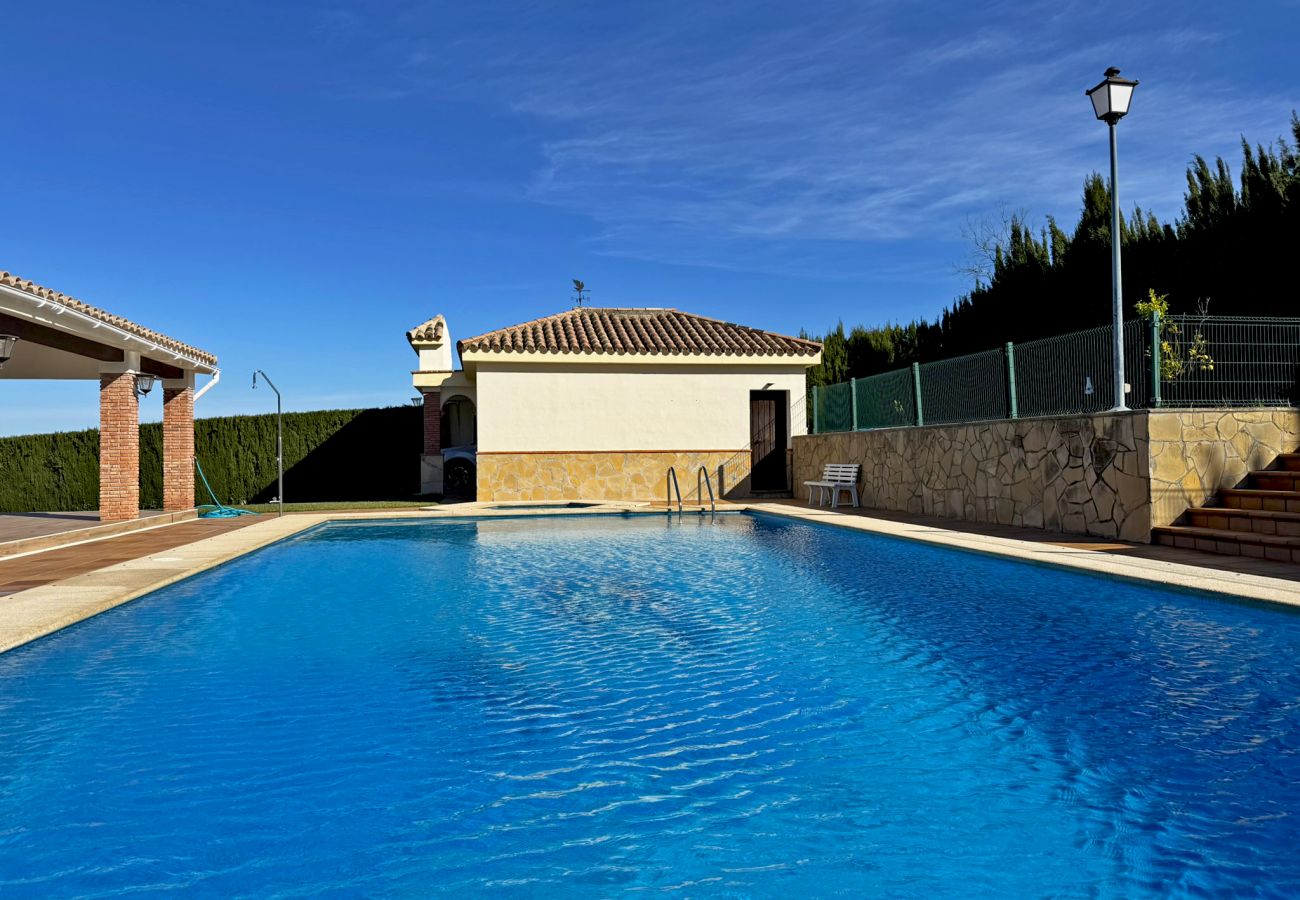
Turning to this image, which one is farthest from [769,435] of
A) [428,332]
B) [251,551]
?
[251,551]

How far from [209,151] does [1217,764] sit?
1683 centimetres

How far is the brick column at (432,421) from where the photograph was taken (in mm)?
21250

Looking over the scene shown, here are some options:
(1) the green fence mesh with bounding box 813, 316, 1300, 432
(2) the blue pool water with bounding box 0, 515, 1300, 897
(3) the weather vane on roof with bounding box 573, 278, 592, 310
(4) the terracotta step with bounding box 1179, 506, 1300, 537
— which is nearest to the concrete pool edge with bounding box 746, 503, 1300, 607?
(2) the blue pool water with bounding box 0, 515, 1300, 897

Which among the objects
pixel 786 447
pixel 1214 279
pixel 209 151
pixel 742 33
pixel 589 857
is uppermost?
pixel 742 33

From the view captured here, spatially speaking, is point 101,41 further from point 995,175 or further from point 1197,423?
point 995,175

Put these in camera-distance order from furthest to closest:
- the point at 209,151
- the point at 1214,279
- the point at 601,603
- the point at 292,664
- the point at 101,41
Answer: the point at 1214,279 → the point at 209,151 → the point at 101,41 → the point at 601,603 → the point at 292,664

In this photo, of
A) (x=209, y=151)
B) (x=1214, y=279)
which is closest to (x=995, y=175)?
(x=1214, y=279)

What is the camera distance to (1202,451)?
9.70 meters

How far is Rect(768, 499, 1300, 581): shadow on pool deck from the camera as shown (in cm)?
766

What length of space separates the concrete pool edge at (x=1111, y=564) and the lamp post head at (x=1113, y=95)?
17.4 ft

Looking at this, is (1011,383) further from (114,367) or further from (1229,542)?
(114,367)

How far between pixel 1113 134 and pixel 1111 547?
5.15 metres

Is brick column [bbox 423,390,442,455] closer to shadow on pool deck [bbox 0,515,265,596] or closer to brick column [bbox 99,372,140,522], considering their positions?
shadow on pool deck [bbox 0,515,265,596]

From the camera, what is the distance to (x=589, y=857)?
9.64 feet
